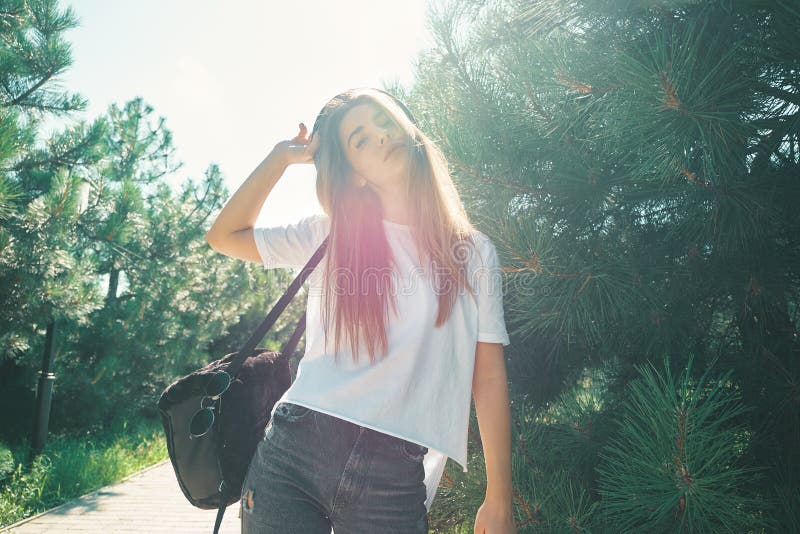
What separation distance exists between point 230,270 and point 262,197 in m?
7.49

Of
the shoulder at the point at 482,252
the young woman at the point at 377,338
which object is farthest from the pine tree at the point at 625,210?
the young woman at the point at 377,338

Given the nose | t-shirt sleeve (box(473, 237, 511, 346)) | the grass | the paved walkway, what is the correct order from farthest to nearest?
1. the grass
2. the paved walkway
3. the nose
4. t-shirt sleeve (box(473, 237, 511, 346))

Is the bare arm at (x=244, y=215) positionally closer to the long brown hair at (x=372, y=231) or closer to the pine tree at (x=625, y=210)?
the long brown hair at (x=372, y=231)

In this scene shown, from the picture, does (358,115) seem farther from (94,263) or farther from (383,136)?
(94,263)

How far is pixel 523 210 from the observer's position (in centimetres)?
181

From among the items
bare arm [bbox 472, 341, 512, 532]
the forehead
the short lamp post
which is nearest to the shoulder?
bare arm [bbox 472, 341, 512, 532]

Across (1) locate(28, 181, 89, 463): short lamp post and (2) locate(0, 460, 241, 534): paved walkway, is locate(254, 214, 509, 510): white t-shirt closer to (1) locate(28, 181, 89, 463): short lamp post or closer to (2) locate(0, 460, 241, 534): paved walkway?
(2) locate(0, 460, 241, 534): paved walkway

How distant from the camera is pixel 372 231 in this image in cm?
138

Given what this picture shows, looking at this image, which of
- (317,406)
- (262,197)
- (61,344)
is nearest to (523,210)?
(262,197)

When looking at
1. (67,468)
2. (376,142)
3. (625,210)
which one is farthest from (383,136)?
(67,468)

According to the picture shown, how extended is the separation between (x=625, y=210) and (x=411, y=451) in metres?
1.14

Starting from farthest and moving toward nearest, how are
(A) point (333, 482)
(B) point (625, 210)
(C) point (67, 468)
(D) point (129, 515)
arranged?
(C) point (67, 468), (D) point (129, 515), (B) point (625, 210), (A) point (333, 482)

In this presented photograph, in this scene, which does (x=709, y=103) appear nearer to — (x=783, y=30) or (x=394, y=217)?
(x=783, y=30)

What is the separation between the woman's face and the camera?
1429 mm
